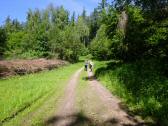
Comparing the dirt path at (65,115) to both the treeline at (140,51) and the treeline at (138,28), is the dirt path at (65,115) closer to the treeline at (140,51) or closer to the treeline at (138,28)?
the treeline at (140,51)

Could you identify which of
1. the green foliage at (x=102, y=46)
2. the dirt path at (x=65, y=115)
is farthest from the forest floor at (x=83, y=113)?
the green foliage at (x=102, y=46)

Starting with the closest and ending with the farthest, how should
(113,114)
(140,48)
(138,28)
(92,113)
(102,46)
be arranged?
(113,114) → (92,113) → (138,28) → (140,48) → (102,46)

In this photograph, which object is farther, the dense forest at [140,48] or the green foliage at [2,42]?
the green foliage at [2,42]

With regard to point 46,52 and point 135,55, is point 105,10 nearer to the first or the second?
point 135,55

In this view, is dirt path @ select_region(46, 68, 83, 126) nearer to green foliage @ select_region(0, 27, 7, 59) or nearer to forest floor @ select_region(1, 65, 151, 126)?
forest floor @ select_region(1, 65, 151, 126)

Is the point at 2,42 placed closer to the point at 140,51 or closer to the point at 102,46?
the point at 102,46

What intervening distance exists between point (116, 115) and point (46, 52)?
5642 cm

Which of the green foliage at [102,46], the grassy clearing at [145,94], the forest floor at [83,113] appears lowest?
the forest floor at [83,113]

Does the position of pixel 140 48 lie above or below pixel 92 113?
above

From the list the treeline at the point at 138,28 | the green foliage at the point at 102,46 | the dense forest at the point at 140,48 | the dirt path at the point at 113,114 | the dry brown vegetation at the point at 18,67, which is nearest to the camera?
the dirt path at the point at 113,114

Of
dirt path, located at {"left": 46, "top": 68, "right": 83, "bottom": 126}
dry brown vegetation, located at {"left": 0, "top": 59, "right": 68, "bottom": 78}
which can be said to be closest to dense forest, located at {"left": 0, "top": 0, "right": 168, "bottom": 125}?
dirt path, located at {"left": 46, "top": 68, "right": 83, "bottom": 126}

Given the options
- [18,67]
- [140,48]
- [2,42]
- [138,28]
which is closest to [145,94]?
[138,28]

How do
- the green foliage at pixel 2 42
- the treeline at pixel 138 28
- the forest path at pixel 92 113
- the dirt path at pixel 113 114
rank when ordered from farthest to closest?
1. the green foliage at pixel 2 42
2. the treeline at pixel 138 28
3. the forest path at pixel 92 113
4. the dirt path at pixel 113 114

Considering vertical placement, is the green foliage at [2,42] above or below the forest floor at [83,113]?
above
